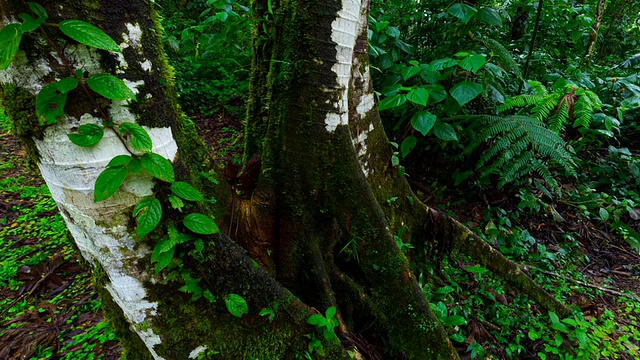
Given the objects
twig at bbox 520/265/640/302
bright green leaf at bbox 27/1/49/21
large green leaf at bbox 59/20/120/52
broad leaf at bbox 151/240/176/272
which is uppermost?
bright green leaf at bbox 27/1/49/21

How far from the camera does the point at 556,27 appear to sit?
21.1 feet

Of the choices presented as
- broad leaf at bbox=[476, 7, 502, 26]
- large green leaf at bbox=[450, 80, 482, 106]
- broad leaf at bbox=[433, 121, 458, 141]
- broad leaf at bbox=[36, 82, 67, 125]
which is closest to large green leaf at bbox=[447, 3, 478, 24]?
broad leaf at bbox=[476, 7, 502, 26]

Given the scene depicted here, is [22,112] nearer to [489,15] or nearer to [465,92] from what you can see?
[465,92]

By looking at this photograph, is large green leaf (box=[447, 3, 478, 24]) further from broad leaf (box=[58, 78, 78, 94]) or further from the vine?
broad leaf (box=[58, 78, 78, 94])

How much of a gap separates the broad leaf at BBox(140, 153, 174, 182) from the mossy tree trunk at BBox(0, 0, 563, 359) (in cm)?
15

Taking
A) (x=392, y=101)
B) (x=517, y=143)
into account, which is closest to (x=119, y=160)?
(x=392, y=101)

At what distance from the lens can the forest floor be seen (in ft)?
8.09

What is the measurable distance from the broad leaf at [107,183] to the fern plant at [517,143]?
3171 mm

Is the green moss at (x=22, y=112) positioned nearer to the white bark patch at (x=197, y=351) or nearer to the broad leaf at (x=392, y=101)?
the white bark patch at (x=197, y=351)

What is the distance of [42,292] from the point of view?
9.89 feet

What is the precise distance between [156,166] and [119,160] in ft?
0.36

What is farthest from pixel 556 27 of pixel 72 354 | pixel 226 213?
pixel 72 354

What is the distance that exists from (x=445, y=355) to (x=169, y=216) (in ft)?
6.10

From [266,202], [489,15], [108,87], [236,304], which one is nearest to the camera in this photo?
[108,87]
